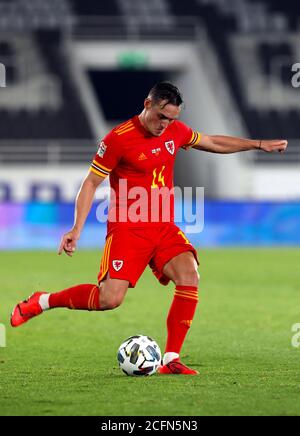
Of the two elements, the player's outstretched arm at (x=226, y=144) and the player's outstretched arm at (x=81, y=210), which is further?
the player's outstretched arm at (x=226, y=144)

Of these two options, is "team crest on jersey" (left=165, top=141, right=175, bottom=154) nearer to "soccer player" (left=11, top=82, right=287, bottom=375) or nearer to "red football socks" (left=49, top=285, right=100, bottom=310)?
"soccer player" (left=11, top=82, right=287, bottom=375)

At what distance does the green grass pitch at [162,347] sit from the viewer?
20.6 ft

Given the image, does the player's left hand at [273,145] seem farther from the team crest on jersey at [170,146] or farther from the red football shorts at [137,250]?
the red football shorts at [137,250]

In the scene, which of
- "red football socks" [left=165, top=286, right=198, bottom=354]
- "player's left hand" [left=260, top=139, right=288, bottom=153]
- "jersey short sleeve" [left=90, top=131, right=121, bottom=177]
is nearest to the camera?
"jersey short sleeve" [left=90, top=131, right=121, bottom=177]

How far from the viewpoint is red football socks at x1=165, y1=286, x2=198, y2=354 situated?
7801 mm

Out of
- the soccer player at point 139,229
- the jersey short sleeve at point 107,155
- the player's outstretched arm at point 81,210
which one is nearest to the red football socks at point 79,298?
the soccer player at point 139,229

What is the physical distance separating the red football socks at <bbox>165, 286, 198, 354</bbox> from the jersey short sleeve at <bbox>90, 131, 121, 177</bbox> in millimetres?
1007

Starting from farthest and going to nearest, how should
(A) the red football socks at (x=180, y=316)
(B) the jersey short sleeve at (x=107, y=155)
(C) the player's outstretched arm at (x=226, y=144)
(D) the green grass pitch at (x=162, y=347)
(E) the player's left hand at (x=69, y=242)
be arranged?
(C) the player's outstretched arm at (x=226, y=144) < (A) the red football socks at (x=180, y=316) < (B) the jersey short sleeve at (x=107, y=155) < (E) the player's left hand at (x=69, y=242) < (D) the green grass pitch at (x=162, y=347)

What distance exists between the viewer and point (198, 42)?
1268 inches

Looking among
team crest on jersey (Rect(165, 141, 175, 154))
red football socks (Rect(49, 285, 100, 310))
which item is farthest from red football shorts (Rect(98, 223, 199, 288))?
team crest on jersey (Rect(165, 141, 175, 154))

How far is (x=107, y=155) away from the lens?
770cm

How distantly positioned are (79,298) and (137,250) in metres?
0.55

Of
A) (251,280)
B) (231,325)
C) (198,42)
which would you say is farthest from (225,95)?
(231,325)

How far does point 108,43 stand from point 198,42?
2.67m
